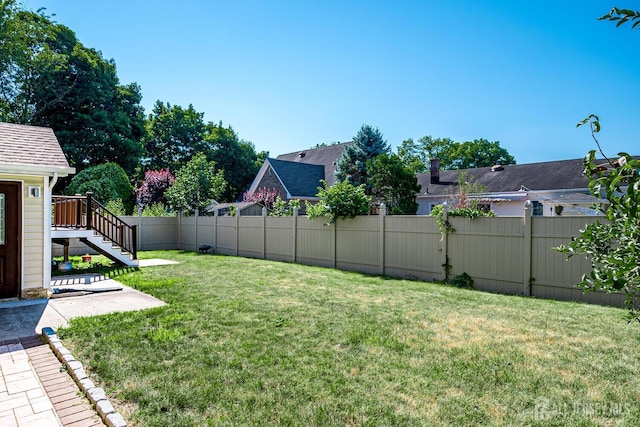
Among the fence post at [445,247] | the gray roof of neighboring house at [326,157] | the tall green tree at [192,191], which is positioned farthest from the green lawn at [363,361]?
the gray roof of neighboring house at [326,157]

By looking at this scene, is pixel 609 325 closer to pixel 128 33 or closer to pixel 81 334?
pixel 81 334

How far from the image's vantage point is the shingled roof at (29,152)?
20.5 feet

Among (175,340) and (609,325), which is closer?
(175,340)

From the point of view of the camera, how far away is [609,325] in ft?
16.4

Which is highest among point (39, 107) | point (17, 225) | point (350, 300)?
point (39, 107)

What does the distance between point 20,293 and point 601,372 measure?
8.37m

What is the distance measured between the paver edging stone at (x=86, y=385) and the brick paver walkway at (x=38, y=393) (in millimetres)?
45

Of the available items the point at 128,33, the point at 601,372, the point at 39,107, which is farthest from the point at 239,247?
the point at 39,107

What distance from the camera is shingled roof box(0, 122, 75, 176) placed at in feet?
20.5

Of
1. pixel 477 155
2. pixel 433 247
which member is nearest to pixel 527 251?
pixel 433 247

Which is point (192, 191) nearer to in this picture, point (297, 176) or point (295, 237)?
point (297, 176)

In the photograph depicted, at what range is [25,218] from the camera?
21.3ft

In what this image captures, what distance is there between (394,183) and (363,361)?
40.5ft

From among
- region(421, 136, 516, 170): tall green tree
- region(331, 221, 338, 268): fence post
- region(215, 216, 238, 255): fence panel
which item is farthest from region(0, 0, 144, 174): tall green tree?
region(421, 136, 516, 170): tall green tree
